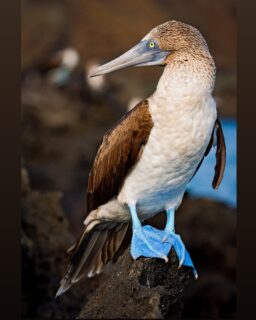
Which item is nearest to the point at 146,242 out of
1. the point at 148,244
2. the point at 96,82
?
the point at 148,244

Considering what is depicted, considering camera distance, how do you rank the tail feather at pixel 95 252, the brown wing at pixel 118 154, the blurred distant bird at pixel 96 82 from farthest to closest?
the blurred distant bird at pixel 96 82 → the tail feather at pixel 95 252 → the brown wing at pixel 118 154

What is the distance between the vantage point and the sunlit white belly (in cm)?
399

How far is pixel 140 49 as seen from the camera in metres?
4.18

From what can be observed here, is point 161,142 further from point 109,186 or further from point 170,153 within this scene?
point 109,186

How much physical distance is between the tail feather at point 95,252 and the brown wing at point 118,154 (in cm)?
A: 23

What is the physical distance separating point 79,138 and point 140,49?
18.4ft

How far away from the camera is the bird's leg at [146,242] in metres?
4.02

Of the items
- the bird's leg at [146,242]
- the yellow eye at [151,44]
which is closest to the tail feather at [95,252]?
the bird's leg at [146,242]

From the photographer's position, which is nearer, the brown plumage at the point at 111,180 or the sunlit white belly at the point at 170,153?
the sunlit white belly at the point at 170,153

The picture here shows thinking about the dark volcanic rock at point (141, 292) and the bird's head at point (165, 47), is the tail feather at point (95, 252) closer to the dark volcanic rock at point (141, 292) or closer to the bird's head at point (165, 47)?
the dark volcanic rock at point (141, 292)

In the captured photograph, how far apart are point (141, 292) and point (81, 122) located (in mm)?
6627

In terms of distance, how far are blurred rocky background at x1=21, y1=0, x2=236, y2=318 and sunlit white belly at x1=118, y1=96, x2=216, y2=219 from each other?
4.63 feet

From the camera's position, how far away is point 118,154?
13.8ft

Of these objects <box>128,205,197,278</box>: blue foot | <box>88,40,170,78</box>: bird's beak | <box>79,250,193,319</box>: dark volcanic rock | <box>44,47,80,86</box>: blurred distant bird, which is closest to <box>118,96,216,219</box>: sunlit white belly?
<box>128,205,197,278</box>: blue foot
